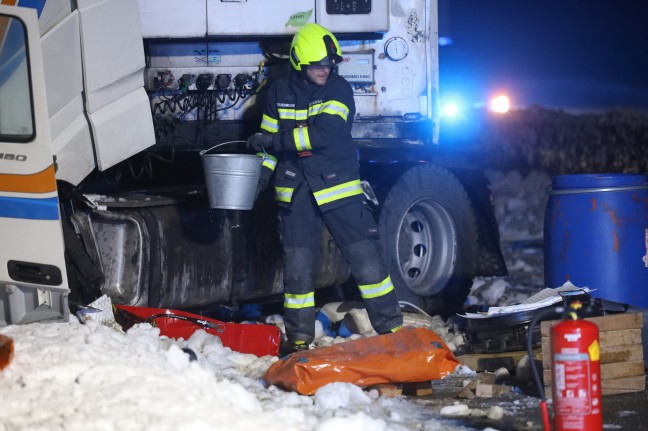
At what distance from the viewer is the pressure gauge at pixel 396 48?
23.1 ft

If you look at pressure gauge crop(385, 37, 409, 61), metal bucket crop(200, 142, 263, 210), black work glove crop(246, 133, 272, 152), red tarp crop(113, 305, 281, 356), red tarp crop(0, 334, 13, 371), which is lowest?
red tarp crop(113, 305, 281, 356)

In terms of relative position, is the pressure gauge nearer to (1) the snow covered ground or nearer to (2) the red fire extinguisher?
(1) the snow covered ground

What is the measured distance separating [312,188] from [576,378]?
8.71 feet

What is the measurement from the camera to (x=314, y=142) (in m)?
6.10

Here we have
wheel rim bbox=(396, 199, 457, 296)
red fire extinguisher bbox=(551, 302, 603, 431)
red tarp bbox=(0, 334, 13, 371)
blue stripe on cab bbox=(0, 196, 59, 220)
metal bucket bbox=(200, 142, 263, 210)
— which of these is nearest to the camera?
red fire extinguisher bbox=(551, 302, 603, 431)

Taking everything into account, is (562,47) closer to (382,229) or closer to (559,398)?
(382,229)

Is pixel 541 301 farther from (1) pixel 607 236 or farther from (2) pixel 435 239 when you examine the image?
(2) pixel 435 239

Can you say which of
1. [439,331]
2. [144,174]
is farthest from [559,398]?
[144,174]

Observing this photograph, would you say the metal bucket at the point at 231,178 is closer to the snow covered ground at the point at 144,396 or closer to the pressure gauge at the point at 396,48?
the snow covered ground at the point at 144,396

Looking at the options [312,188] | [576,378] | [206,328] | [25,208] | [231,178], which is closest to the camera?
[576,378]

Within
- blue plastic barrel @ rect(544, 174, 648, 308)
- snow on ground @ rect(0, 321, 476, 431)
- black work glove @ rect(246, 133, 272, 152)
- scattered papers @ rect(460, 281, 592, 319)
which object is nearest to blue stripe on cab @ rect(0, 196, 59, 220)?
snow on ground @ rect(0, 321, 476, 431)

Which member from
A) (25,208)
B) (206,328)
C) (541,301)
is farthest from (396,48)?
(25,208)

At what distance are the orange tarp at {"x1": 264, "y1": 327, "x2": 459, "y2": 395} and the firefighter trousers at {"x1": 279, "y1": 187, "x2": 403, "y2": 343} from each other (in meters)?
0.94

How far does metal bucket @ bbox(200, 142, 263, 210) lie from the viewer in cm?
600
